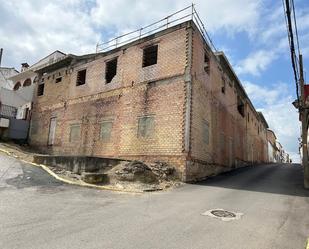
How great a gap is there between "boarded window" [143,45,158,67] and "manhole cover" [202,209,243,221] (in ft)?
36.2

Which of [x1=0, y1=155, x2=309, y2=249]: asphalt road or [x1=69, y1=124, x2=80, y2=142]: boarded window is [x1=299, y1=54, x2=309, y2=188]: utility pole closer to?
[x1=0, y1=155, x2=309, y2=249]: asphalt road

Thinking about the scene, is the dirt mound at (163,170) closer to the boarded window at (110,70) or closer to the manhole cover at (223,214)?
the manhole cover at (223,214)

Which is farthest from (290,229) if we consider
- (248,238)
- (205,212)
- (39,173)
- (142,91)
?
(142,91)

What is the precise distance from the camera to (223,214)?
7.45 m

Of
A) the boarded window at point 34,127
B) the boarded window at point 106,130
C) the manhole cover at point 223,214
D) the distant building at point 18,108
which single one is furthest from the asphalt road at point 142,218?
the distant building at point 18,108

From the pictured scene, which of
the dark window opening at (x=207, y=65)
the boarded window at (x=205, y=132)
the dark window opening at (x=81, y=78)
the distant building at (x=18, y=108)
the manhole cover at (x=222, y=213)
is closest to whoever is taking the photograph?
the manhole cover at (x=222, y=213)

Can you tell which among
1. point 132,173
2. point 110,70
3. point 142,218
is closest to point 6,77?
point 110,70

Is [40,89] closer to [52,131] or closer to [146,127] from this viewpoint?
[52,131]

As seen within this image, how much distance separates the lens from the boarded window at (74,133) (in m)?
19.0

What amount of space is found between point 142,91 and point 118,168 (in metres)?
5.27

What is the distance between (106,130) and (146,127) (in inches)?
128

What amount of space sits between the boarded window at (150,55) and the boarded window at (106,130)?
13.9ft

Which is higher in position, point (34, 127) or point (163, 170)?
point (34, 127)

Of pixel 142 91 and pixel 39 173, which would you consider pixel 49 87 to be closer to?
pixel 142 91
